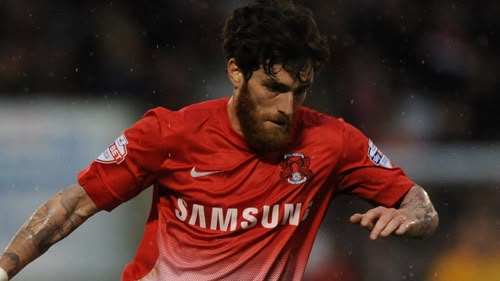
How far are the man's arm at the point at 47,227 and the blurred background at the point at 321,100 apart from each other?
3.65m

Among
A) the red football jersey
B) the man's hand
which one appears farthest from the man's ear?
the man's hand

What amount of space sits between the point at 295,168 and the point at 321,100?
4.59 meters

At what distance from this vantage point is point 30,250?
528cm

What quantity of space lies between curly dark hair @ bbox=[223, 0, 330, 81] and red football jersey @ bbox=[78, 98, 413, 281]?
1.03 feet

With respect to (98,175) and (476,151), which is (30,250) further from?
(476,151)

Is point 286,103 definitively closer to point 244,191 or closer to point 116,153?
point 244,191

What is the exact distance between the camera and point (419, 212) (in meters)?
5.41

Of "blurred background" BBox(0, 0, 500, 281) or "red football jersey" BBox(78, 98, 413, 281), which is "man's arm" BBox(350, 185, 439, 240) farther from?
"blurred background" BBox(0, 0, 500, 281)

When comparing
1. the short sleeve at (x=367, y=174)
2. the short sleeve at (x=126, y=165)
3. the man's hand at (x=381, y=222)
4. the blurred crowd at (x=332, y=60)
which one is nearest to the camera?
the man's hand at (x=381, y=222)

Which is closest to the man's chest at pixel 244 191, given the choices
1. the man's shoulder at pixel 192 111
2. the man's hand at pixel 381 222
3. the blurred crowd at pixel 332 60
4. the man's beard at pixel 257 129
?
the man's beard at pixel 257 129

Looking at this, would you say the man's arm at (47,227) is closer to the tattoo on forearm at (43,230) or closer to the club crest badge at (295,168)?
the tattoo on forearm at (43,230)

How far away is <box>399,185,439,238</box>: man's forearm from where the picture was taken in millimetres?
5289

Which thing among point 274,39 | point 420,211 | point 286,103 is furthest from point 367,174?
point 274,39

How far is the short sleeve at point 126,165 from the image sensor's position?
5.36m
